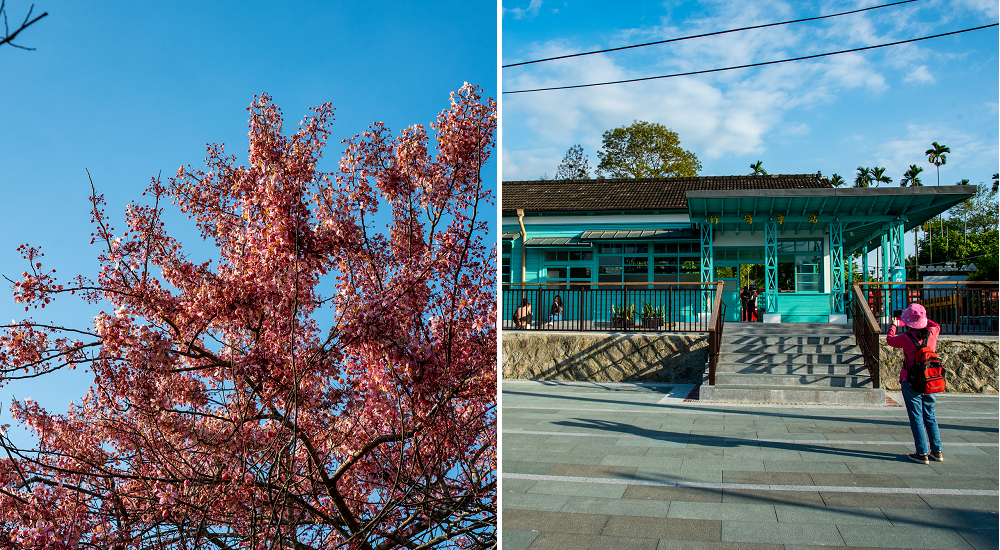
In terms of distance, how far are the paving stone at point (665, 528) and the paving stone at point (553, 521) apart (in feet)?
0.21

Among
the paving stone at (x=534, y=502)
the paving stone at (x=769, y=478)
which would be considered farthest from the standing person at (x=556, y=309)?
the paving stone at (x=534, y=502)

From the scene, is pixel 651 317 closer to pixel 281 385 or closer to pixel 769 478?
pixel 769 478

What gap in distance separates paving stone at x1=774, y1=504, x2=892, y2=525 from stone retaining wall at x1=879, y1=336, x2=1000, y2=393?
6818mm

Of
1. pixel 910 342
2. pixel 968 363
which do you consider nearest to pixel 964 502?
pixel 910 342

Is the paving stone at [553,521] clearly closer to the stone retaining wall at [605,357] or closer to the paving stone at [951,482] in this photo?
the paving stone at [951,482]

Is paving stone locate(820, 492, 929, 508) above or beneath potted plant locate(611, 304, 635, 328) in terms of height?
beneath

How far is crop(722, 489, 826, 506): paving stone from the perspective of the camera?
3.63m

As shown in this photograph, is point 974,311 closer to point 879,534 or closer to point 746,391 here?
point 746,391

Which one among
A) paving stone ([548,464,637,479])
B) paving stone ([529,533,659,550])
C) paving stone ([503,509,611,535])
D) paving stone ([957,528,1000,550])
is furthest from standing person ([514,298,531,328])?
paving stone ([957,528,1000,550])

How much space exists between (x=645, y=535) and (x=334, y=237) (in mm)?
2202

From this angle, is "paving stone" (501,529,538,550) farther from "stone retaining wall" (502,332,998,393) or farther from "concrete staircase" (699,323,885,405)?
"stone retaining wall" (502,332,998,393)

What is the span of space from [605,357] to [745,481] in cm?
677

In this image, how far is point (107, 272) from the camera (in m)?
3.90

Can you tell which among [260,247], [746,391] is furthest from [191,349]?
[746,391]
